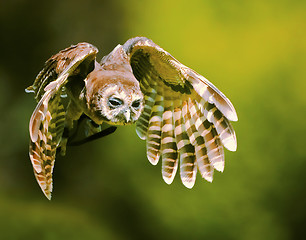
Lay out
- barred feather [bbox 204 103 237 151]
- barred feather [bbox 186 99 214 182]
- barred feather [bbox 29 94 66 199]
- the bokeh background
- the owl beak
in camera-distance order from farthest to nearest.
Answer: the bokeh background
barred feather [bbox 186 99 214 182]
barred feather [bbox 204 103 237 151]
barred feather [bbox 29 94 66 199]
the owl beak

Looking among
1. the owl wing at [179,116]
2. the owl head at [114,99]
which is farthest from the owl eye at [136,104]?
the owl wing at [179,116]

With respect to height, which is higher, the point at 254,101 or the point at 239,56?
the point at 239,56

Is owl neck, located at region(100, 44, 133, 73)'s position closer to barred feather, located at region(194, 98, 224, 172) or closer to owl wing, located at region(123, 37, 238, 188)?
owl wing, located at region(123, 37, 238, 188)

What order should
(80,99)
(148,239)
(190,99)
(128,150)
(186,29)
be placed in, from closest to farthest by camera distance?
(80,99) < (190,99) < (186,29) < (128,150) < (148,239)

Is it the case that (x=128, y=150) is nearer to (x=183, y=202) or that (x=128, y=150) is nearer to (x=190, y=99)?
(x=183, y=202)

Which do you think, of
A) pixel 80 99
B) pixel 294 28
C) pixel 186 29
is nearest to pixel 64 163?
pixel 186 29

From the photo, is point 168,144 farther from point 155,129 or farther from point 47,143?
point 47,143

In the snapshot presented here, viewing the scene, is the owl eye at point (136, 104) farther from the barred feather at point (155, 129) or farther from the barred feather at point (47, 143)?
the barred feather at point (155, 129)

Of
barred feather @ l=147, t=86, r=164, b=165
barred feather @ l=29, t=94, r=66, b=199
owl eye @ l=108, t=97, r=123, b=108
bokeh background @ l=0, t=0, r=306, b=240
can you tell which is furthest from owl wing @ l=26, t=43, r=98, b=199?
bokeh background @ l=0, t=0, r=306, b=240
